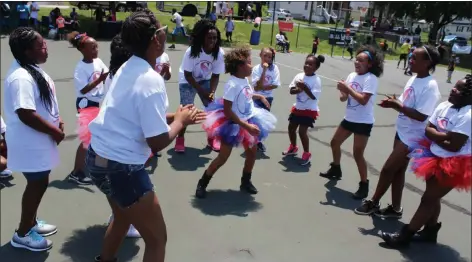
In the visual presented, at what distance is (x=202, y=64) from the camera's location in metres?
5.94

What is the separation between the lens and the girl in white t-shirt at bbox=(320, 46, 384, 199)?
4672 mm

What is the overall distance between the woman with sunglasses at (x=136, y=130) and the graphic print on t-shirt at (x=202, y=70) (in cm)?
329

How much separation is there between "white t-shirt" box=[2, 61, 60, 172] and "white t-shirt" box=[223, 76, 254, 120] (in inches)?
69.1

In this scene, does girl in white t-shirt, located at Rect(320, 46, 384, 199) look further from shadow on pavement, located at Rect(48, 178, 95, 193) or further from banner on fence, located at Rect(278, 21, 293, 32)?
banner on fence, located at Rect(278, 21, 293, 32)

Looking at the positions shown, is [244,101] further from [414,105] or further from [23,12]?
[23,12]

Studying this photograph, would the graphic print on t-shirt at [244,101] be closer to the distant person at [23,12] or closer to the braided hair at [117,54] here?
the braided hair at [117,54]

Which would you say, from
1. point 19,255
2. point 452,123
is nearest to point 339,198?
point 452,123

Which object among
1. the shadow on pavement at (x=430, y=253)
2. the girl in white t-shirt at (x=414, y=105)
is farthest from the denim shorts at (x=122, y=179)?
the shadow on pavement at (x=430, y=253)

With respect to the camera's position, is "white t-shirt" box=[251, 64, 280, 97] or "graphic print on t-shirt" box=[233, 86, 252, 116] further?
"white t-shirt" box=[251, 64, 280, 97]

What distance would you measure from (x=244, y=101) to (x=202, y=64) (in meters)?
1.65

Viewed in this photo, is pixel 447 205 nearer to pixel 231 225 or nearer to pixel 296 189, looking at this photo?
pixel 296 189

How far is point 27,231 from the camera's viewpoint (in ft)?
11.5

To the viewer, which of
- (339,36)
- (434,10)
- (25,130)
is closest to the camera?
(25,130)

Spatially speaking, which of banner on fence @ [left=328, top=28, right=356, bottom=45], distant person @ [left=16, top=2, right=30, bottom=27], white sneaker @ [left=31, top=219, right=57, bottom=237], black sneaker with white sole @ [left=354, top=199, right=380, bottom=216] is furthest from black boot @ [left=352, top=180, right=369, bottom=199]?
banner on fence @ [left=328, top=28, right=356, bottom=45]
